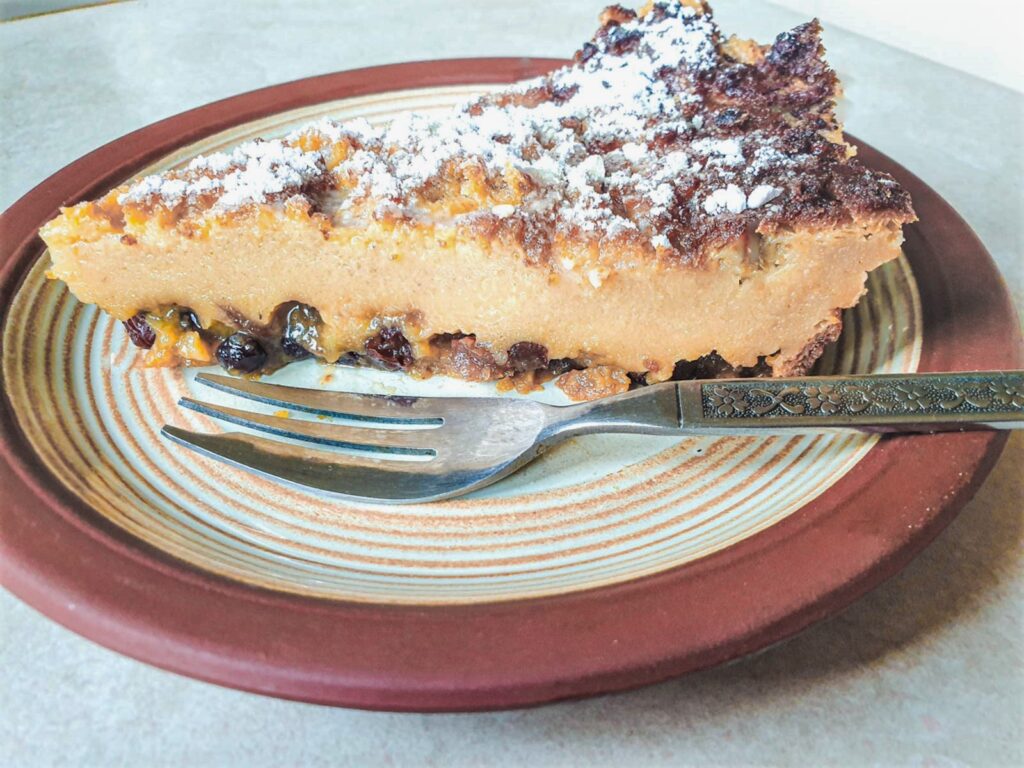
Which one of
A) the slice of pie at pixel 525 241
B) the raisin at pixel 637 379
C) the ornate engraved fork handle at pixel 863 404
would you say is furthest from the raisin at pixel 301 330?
the ornate engraved fork handle at pixel 863 404

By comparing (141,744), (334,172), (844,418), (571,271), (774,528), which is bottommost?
(141,744)

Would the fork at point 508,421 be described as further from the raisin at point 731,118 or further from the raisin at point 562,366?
the raisin at point 731,118

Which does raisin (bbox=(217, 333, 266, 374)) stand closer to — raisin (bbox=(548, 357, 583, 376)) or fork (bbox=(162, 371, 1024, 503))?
fork (bbox=(162, 371, 1024, 503))

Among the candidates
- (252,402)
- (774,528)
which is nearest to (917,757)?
(774,528)

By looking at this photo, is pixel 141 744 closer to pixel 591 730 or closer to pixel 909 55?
pixel 591 730

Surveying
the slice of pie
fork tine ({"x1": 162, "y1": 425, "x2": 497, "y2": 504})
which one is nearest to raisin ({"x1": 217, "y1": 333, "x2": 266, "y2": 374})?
the slice of pie

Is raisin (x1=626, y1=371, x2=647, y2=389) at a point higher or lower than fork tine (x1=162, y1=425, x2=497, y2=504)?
higher
